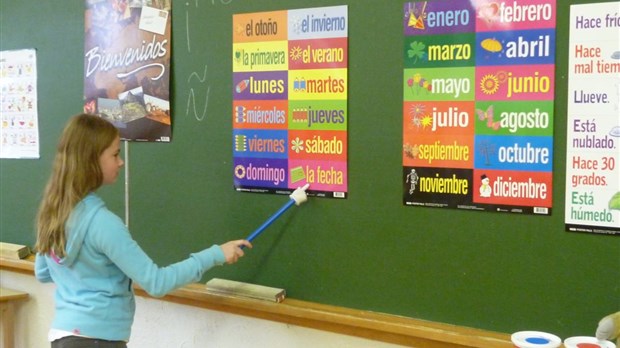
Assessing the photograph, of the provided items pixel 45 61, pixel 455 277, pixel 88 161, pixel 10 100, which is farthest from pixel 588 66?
pixel 10 100

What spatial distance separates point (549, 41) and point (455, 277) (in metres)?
0.69

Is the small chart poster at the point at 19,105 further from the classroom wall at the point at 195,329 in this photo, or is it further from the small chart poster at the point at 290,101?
the small chart poster at the point at 290,101

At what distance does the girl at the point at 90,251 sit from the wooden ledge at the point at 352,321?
0.34m

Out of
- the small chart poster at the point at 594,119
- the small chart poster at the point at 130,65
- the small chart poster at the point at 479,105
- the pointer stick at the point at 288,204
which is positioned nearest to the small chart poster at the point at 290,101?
the pointer stick at the point at 288,204

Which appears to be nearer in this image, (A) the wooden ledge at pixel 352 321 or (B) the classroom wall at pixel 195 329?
(A) the wooden ledge at pixel 352 321

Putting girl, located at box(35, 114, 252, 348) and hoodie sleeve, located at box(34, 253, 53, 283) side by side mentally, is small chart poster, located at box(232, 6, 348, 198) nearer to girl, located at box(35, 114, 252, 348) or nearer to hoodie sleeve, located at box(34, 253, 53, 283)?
girl, located at box(35, 114, 252, 348)

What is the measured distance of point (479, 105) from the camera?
5.60 feet

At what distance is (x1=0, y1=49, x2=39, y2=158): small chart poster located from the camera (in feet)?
9.12

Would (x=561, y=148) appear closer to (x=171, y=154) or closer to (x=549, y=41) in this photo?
(x=549, y=41)

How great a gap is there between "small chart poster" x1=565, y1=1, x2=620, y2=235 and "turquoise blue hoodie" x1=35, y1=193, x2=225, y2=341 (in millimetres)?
1020

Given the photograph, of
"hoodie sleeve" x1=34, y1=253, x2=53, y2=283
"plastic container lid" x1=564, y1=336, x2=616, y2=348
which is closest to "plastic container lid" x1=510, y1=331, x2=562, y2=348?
"plastic container lid" x1=564, y1=336, x2=616, y2=348

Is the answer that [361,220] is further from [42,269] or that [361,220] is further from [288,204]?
[42,269]

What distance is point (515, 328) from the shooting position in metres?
1.72

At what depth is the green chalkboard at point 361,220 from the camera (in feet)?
5.42
